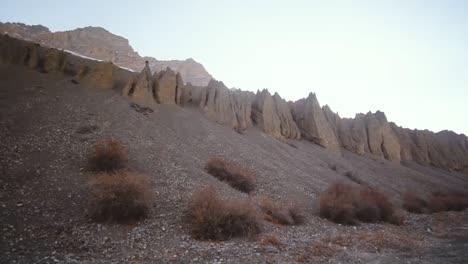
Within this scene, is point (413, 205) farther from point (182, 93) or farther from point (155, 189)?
point (182, 93)

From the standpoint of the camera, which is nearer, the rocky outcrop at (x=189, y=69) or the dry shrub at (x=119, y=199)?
the dry shrub at (x=119, y=199)

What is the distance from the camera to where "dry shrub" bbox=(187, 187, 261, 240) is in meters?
10.6

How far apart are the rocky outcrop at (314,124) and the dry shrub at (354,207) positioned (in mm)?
16550

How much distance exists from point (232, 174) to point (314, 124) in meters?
21.1

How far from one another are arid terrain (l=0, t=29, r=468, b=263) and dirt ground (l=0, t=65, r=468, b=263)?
0.06 metres

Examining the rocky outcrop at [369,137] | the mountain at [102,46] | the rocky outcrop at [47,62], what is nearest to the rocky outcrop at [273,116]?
the rocky outcrop at [369,137]

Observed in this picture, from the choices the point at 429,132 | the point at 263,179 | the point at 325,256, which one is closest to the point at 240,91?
the point at 263,179

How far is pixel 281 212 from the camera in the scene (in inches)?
545

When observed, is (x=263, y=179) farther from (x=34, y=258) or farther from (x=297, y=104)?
(x=297, y=104)

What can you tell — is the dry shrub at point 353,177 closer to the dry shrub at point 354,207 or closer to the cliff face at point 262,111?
the cliff face at point 262,111

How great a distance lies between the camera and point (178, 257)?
8.84m

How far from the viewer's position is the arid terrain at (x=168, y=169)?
31.1ft

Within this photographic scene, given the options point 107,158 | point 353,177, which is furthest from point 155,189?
point 353,177

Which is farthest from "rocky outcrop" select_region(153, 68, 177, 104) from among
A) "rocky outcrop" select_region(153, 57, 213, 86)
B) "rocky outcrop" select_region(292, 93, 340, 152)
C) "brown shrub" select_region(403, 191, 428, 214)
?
"rocky outcrop" select_region(153, 57, 213, 86)
